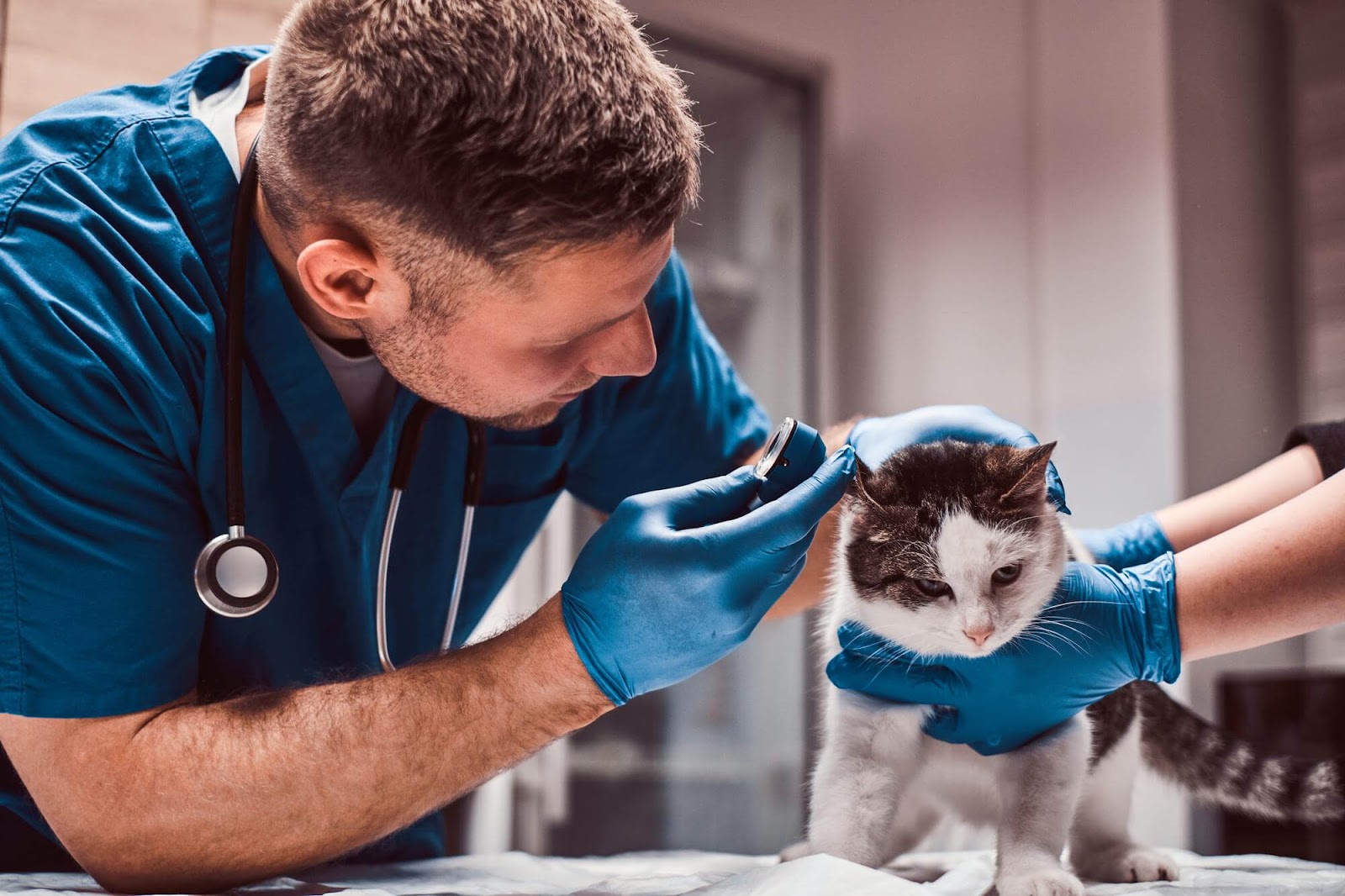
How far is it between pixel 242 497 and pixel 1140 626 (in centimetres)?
79

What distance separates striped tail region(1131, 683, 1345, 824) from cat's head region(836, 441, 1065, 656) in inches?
9.3

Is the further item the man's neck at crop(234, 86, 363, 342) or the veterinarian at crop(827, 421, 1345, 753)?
the man's neck at crop(234, 86, 363, 342)

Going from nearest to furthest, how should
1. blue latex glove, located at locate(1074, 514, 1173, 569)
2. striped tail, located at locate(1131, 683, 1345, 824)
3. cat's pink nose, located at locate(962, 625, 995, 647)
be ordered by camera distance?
cat's pink nose, located at locate(962, 625, 995, 647)
striped tail, located at locate(1131, 683, 1345, 824)
blue latex glove, located at locate(1074, 514, 1173, 569)

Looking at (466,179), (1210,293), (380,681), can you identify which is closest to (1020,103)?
(1210,293)

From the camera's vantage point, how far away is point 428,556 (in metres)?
1.29

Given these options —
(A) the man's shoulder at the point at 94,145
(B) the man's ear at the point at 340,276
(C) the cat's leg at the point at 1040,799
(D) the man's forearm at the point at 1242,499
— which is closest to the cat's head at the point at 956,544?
(C) the cat's leg at the point at 1040,799

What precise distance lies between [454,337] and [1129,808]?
0.86 metres

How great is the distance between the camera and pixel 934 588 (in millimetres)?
1083

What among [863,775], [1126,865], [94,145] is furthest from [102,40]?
[1126,865]

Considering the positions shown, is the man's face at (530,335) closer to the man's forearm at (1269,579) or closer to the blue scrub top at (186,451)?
the blue scrub top at (186,451)

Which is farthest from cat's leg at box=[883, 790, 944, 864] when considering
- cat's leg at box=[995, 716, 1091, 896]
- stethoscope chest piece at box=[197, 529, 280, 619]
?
stethoscope chest piece at box=[197, 529, 280, 619]

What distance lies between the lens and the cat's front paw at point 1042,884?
2.95 ft

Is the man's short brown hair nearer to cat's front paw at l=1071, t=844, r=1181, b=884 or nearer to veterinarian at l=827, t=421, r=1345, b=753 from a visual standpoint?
veterinarian at l=827, t=421, r=1345, b=753

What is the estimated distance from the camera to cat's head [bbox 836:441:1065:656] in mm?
1062
